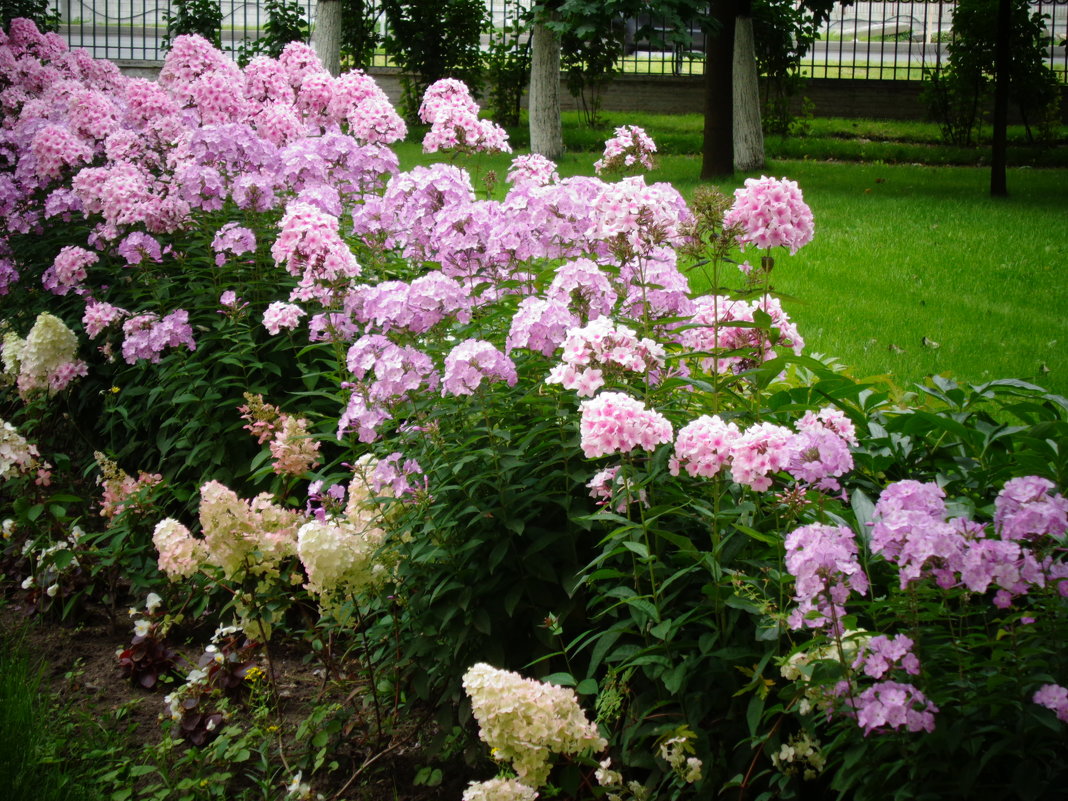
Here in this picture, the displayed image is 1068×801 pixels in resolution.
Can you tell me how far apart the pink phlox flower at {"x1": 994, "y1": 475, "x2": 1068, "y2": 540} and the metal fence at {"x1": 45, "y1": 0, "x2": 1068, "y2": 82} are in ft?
48.4

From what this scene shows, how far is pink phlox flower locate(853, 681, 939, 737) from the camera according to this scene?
217 centimetres

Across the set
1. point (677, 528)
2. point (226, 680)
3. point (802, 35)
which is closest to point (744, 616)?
point (677, 528)

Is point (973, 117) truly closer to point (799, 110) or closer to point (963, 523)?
point (799, 110)

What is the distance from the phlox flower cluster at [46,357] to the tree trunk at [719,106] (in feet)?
26.4

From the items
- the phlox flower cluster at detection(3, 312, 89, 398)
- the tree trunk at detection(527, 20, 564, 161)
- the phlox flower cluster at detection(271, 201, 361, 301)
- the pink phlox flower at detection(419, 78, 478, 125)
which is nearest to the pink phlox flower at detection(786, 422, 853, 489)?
the phlox flower cluster at detection(271, 201, 361, 301)

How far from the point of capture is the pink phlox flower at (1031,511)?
2121 millimetres

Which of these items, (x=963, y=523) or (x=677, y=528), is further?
(x=677, y=528)

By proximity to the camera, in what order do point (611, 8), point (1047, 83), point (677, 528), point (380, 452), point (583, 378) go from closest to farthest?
1. point (583, 378)
2. point (677, 528)
3. point (380, 452)
4. point (611, 8)
5. point (1047, 83)

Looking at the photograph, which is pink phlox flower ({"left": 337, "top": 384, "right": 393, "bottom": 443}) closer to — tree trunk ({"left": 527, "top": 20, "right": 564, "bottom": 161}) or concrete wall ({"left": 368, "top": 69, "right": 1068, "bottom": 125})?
tree trunk ({"left": 527, "top": 20, "right": 564, "bottom": 161})

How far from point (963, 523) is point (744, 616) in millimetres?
741

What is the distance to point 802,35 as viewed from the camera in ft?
50.7

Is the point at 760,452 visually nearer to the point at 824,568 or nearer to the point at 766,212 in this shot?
the point at 824,568

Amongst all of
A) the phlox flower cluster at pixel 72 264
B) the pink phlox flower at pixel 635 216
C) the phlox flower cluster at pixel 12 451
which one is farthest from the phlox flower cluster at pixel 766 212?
the phlox flower cluster at pixel 72 264

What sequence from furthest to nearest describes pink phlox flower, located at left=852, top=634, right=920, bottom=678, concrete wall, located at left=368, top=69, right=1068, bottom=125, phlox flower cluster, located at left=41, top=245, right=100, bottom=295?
concrete wall, located at left=368, top=69, right=1068, bottom=125 → phlox flower cluster, located at left=41, top=245, right=100, bottom=295 → pink phlox flower, located at left=852, top=634, right=920, bottom=678
